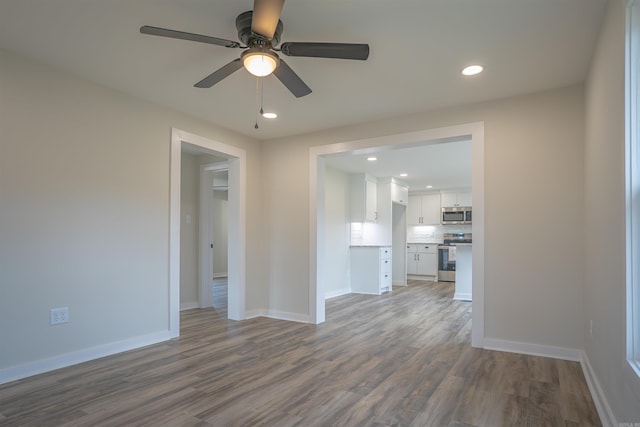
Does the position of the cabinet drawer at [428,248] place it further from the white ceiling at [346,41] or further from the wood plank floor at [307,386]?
the white ceiling at [346,41]

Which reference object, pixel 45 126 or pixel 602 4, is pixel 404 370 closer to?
pixel 602 4

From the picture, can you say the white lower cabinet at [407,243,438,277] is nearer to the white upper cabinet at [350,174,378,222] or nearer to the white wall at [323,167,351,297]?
the white upper cabinet at [350,174,378,222]

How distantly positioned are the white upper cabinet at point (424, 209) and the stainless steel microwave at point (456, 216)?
10.1 inches

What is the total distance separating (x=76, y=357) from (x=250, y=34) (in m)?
2.91

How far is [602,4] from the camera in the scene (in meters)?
2.14

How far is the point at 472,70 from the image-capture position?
301 cm

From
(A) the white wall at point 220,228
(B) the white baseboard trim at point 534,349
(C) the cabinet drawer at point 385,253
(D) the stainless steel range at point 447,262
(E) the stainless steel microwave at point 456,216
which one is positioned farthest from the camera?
(A) the white wall at point 220,228

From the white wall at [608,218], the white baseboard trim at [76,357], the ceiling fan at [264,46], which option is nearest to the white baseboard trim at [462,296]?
the white wall at [608,218]

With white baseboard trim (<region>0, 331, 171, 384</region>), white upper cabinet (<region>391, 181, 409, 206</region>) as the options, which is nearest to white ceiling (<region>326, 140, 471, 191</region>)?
white upper cabinet (<region>391, 181, 409, 206</region>)

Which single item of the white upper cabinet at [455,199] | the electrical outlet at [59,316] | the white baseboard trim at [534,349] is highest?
the white upper cabinet at [455,199]

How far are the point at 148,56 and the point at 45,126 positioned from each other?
3.41 feet

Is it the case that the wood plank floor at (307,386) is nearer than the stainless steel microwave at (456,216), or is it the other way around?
the wood plank floor at (307,386)

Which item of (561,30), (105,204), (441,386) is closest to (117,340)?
(105,204)

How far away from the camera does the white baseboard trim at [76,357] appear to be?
2.73 metres
